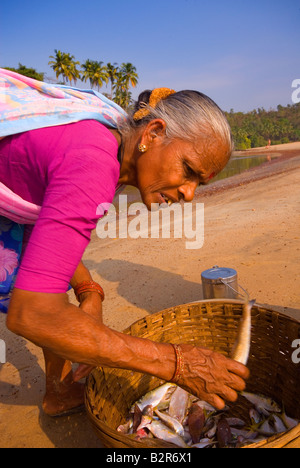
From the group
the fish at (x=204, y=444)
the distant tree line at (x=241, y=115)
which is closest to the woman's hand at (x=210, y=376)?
the fish at (x=204, y=444)

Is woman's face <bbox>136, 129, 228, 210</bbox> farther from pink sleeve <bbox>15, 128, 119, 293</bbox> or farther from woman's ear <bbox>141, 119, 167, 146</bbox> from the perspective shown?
pink sleeve <bbox>15, 128, 119, 293</bbox>

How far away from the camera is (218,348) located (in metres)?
2.51

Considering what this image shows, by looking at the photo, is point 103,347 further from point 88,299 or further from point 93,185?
point 88,299

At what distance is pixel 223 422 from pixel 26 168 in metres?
1.70

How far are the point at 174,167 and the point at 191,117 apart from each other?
22 centimetres

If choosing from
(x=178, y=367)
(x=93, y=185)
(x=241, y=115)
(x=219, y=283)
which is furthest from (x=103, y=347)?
(x=241, y=115)

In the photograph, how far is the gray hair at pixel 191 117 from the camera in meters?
1.54

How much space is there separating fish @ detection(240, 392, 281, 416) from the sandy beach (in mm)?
834

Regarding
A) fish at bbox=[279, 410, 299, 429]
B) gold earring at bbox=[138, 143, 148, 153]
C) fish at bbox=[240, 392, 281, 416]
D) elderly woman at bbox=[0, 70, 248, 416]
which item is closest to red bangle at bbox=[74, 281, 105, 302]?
elderly woman at bbox=[0, 70, 248, 416]

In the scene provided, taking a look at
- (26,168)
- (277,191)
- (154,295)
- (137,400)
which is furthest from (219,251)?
(277,191)

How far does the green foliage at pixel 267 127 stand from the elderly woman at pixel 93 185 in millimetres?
44336

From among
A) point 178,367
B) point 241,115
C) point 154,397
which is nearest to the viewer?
point 178,367

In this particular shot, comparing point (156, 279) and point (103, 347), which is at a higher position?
point (103, 347)

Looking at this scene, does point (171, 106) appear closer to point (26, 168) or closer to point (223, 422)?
point (26, 168)
